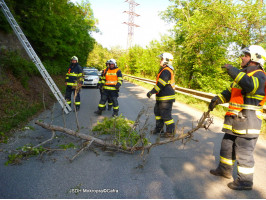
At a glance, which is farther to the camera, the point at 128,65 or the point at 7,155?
the point at 128,65

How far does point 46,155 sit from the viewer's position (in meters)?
3.59

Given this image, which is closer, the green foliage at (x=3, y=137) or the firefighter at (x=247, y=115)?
the firefighter at (x=247, y=115)

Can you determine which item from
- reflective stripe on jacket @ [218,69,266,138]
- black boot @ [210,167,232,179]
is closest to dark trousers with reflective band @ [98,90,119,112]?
black boot @ [210,167,232,179]

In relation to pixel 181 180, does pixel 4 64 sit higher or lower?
higher

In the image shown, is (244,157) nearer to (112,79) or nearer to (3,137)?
(3,137)

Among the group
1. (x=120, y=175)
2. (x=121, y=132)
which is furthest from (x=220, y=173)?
(x=121, y=132)

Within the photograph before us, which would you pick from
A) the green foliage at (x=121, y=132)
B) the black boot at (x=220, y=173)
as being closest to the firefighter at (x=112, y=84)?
the green foliage at (x=121, y=132)

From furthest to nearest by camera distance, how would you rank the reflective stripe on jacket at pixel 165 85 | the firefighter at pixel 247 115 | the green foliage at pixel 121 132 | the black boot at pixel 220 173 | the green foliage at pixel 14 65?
the green foliage at pixel 14 65
the reflective stripe on jacket at pixel 165 85
the green foliage at pixel 121 132
the black boot at pixel 220 173
the firefighter at pixel 247 115

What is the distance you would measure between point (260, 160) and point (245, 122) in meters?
1.66

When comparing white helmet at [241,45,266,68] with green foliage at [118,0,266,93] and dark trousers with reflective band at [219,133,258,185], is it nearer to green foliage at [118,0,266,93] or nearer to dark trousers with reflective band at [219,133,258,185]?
dark trousers with reflective band at [219,133,258,185]

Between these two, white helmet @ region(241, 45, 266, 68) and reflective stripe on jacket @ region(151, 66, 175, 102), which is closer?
white helmet @ region(241, 45, 266, 68)

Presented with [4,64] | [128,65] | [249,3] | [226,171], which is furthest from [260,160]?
[128,65]

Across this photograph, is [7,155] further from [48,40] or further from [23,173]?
[48,40]

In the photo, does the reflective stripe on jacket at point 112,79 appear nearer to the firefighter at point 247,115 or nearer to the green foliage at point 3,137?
the green foliage at point 3,137
